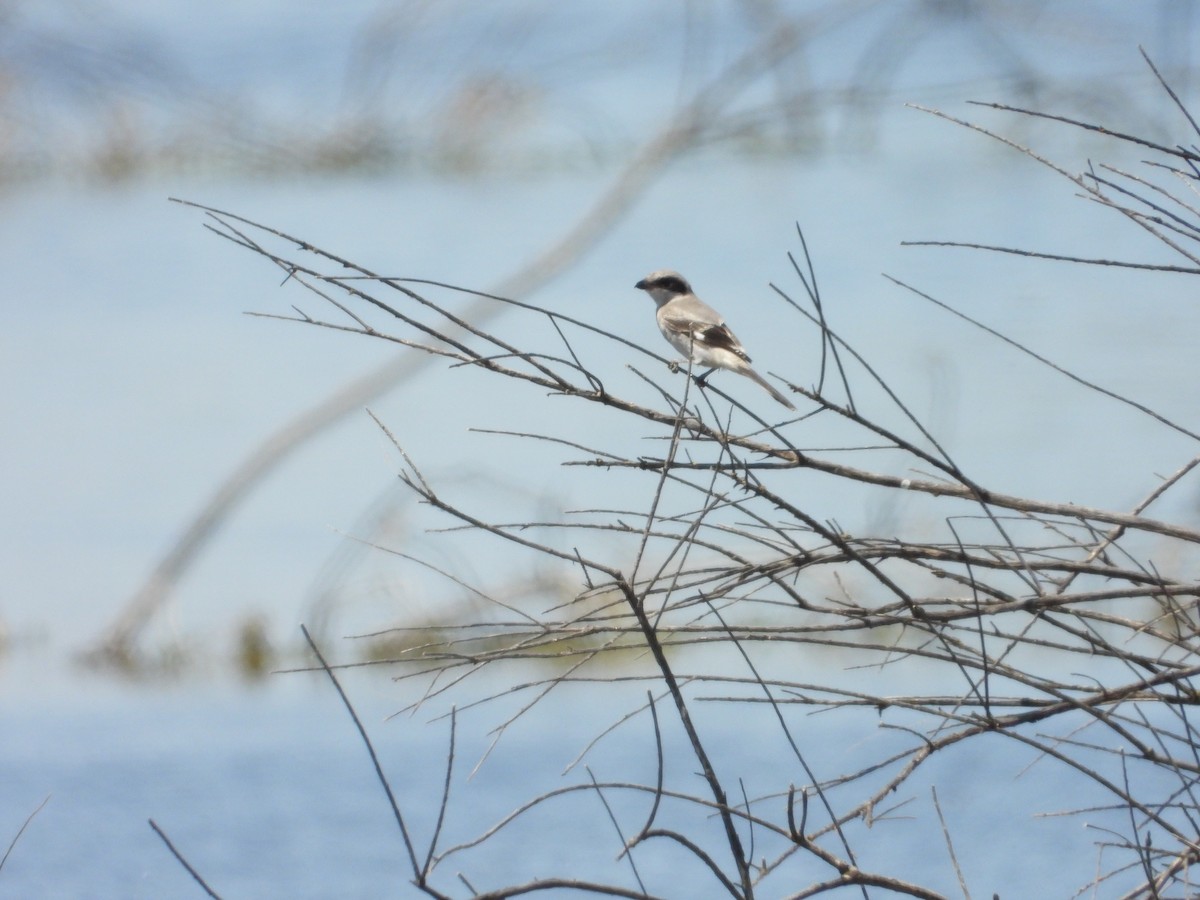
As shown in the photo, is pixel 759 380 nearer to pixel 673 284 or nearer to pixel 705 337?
pixel 705 337

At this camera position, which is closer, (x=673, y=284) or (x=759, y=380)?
(x=759, y=380)

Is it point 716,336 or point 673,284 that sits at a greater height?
point 673,284

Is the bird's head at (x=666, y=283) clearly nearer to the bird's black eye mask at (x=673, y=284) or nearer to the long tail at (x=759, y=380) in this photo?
the bird's black eye mask at (x=673, y=284)

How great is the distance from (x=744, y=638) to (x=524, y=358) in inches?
14.2

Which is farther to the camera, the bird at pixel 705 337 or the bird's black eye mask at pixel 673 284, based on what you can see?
the bird's black eye mask at pixel 673 284

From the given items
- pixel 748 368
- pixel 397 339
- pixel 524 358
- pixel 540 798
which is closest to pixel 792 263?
pixel 524 358

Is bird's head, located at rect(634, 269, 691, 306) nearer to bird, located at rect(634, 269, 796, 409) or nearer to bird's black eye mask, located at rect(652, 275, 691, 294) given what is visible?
bird's black eye mask, located at rect(652, 275, 691, 294)

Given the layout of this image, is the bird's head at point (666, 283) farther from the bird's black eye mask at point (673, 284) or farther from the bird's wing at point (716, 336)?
the bird's wing at point (716, 336)

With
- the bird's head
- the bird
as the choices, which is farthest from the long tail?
the bird's head

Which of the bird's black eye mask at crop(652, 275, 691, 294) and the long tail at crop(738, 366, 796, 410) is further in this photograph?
the bird's black eye mask at crop(652, 275, 691, 294)

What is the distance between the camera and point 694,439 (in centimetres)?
140

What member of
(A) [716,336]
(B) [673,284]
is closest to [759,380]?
(A) [716,336]

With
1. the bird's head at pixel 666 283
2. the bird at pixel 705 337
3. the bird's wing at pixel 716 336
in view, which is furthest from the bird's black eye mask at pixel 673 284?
the bird's wing at pixel 716 336

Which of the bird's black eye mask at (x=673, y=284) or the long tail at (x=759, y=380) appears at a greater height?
the bird's black eye mask at (x=673, y=284)
